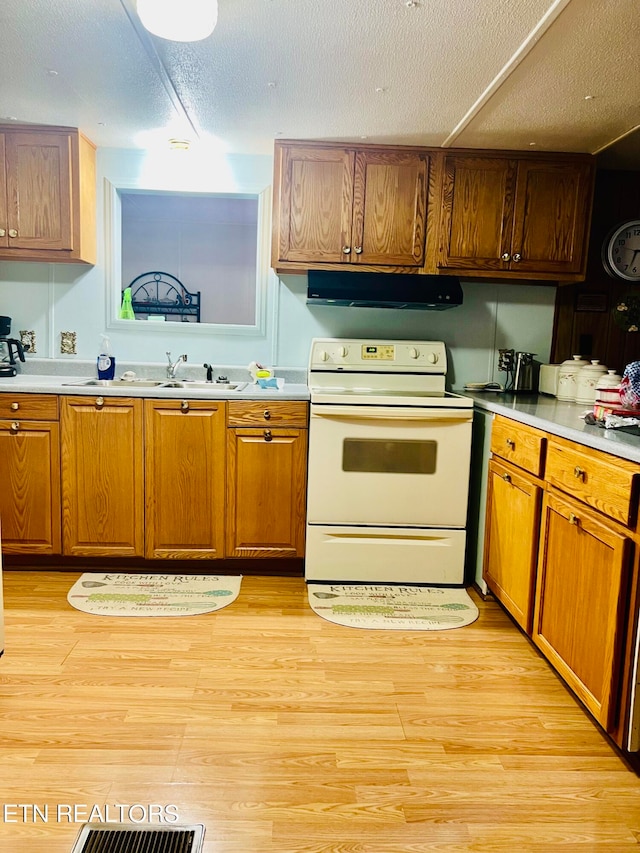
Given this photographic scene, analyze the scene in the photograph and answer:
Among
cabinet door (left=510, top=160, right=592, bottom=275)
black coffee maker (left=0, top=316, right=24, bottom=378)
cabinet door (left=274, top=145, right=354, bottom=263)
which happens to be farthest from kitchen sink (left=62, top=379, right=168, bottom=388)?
cabinet door (left=510, top=160, right=592, bottom=275)

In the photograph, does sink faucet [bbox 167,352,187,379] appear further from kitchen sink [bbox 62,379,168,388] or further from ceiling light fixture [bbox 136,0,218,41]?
ceiling light fixture [bbox 136,0,218,41]

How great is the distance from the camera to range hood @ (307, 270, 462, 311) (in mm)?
3043

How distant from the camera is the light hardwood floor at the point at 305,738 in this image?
145 centimetres

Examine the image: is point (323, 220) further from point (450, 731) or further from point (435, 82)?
point (450, 731)

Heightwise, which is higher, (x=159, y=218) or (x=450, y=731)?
(x=159, y=218)

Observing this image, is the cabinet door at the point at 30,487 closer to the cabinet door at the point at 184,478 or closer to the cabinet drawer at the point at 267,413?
the cabinet door at the point at 184,478

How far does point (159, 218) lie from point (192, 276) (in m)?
0.77

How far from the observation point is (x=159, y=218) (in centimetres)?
761

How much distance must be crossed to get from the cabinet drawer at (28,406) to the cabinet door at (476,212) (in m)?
1.99

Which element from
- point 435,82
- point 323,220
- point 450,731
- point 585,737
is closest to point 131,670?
point 450,731

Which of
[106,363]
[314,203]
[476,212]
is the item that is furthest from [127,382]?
[476,212]

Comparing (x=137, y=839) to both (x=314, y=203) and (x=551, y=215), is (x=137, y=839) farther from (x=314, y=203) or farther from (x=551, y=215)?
(x=551, y=215)

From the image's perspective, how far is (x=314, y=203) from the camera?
309 cm

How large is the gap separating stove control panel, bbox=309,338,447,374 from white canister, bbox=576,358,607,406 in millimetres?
703
